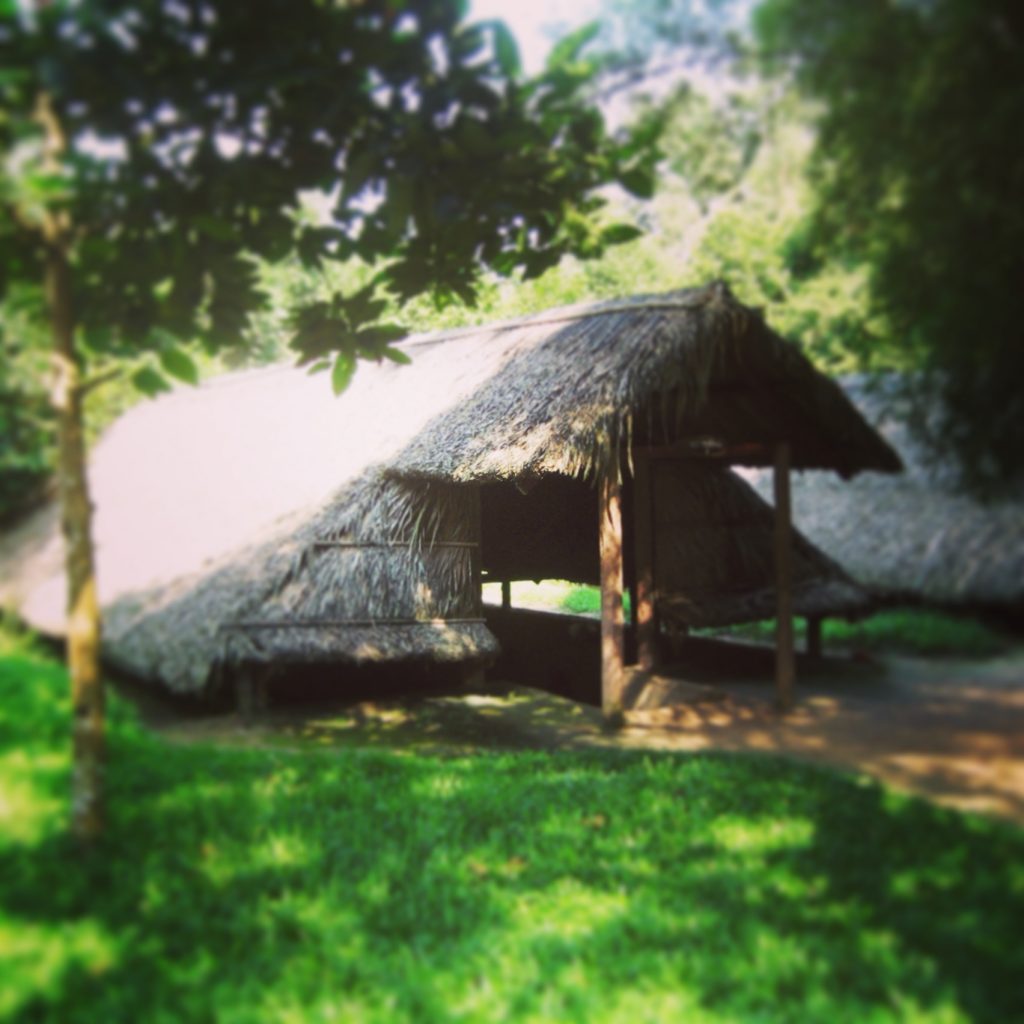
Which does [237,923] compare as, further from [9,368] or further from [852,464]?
[852,464]

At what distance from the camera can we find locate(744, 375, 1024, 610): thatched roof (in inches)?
82.2

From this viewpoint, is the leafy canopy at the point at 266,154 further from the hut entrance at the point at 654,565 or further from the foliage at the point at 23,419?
the hut entrance at the point at 654,565

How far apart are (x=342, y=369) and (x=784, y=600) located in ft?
6.10

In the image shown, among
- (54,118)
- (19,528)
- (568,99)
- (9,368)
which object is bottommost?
(19,528)

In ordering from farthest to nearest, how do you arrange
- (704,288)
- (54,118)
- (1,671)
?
(704,288) < (1,671) < (54,118)

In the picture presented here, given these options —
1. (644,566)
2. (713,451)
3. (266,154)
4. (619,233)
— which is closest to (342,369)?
(266,154)

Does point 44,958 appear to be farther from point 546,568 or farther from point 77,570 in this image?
point 546,568

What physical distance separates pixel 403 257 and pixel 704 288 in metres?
1.44

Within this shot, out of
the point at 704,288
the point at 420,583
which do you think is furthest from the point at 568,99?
the point at 420,583

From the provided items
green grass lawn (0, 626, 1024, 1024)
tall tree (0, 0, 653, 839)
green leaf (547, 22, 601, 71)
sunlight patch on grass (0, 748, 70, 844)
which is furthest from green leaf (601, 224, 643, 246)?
sunlight patch on grass (0, 748, 70, 844)

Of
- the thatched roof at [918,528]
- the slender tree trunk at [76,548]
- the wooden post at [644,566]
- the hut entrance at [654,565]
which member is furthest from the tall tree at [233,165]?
the wooden post at [644,566]

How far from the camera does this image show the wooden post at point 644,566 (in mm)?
4547

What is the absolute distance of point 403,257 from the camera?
10.8 feet

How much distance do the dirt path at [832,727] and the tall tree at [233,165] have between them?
1.23 m
